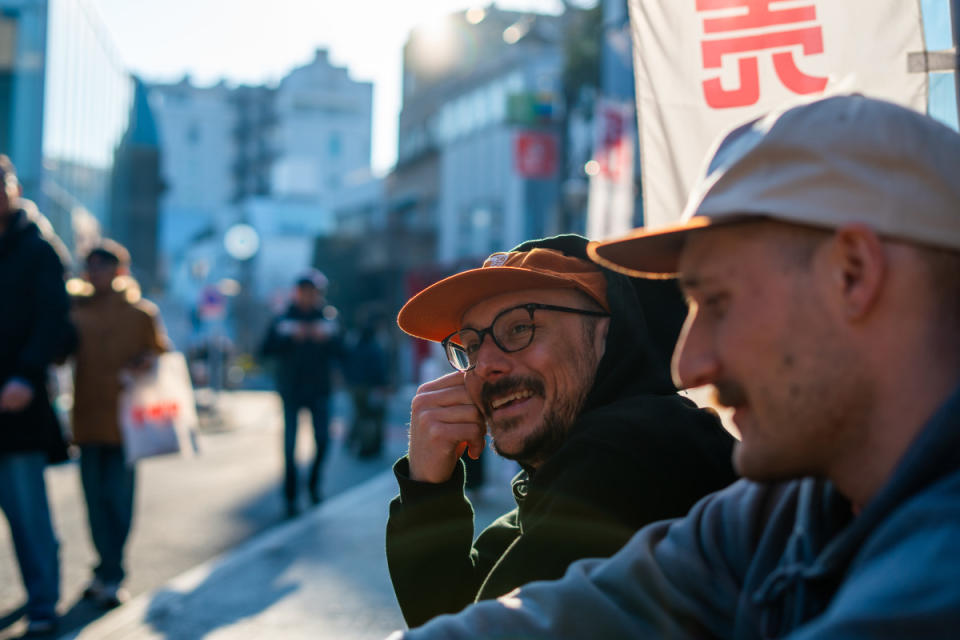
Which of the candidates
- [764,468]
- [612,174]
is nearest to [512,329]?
[764,468]

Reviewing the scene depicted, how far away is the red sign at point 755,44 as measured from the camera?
10.5 feet

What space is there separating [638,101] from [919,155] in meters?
2.44

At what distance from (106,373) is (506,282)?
4.61m

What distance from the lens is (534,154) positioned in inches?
1142

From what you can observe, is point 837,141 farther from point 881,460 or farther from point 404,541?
point 404,541

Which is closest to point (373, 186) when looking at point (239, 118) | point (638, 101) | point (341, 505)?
point (239, 118)

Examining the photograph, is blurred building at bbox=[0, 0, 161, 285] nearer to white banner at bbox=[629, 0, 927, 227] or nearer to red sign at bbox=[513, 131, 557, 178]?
white banner at bbox=[629, 0, 927, 227]

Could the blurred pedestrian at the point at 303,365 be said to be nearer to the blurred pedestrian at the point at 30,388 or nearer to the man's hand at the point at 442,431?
the blurred pedestrian at the point at 30,388

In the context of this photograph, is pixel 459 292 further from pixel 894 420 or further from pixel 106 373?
pixel 106 373

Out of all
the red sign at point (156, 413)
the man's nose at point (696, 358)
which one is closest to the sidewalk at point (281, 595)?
the red sign at point (156, 413)

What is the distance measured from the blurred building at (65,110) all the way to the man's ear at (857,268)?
11574mm

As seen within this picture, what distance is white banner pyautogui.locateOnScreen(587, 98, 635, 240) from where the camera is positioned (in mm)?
12938

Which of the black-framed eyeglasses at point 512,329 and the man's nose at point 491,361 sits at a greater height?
the black-framed eyeglasses at point 512,329

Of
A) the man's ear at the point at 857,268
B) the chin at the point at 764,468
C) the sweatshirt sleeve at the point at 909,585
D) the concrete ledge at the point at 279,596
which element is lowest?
the concrete ledge at the point at 279,596
